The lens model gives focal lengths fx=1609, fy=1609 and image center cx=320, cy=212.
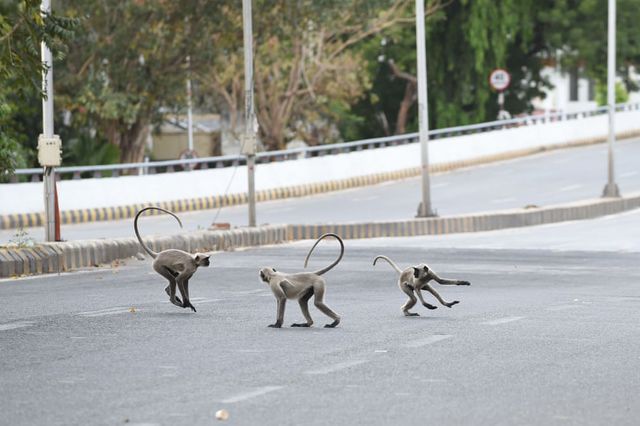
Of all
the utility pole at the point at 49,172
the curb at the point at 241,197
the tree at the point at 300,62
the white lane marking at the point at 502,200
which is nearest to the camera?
the utility pole at the point at 49,172

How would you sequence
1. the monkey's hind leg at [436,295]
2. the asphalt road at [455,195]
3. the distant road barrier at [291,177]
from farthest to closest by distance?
1. the distant road barrier at [291,177]
2. the asphalt road at [455,195]
3. the monkey's hind leg at [436,295]

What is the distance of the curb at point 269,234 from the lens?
21984 millimetres

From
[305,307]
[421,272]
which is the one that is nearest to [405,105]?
[421,272]

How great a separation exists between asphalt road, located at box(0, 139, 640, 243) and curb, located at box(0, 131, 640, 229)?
45 cm

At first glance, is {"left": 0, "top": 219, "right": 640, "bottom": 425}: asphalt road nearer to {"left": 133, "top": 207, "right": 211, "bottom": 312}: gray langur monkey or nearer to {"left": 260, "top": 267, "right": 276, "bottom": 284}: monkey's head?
{"left": 133, "top": 207, "right": 211, "bottom": 312}: gray langur monkey

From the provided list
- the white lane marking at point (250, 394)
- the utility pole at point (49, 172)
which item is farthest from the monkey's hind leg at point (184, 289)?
the utility pole at point (49, 172)

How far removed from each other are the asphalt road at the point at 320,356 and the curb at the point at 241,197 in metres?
14.9

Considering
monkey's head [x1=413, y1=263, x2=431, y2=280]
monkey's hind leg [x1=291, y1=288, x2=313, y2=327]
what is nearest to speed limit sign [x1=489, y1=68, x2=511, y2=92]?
monkey's head [x1=413, y1=263, x2=431, y2=280]

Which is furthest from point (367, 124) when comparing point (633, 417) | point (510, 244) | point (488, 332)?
point (633, 417)

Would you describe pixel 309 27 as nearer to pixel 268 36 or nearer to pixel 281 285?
pixel 268 36

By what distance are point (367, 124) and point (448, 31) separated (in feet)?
30.6

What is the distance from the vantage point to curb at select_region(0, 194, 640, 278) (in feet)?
72.1

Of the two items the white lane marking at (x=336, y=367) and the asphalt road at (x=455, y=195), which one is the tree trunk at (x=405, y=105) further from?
the white lane marking at (x=336, y=367)

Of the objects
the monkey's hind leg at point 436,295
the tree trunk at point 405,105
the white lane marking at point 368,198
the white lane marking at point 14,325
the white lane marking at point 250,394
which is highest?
the tree trunk at point 405,105
